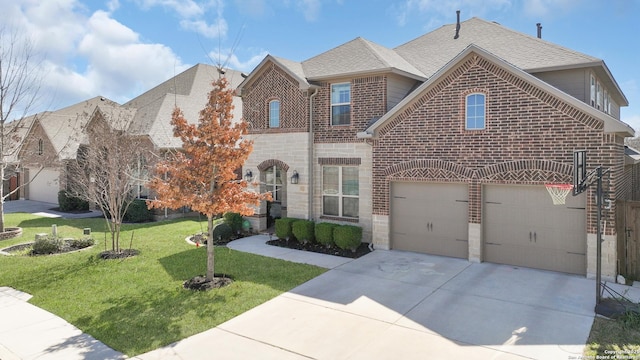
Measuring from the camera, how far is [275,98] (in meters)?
16.6

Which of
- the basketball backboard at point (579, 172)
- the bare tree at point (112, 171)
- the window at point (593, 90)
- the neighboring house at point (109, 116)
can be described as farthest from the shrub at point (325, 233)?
the neighboring house at point (109, 116)

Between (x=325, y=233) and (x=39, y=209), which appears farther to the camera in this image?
(x=39, y=209)

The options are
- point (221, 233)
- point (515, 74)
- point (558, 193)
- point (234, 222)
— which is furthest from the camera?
point (234, 222)

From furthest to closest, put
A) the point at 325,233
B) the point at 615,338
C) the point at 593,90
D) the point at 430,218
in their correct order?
the point at 325,233 < the point at 593,90 < the point at 430,218 < the point at 615,338

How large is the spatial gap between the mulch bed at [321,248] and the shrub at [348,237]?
0.70 feet

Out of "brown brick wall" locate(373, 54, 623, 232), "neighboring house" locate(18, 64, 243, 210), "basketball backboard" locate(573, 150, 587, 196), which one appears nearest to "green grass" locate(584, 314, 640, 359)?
"basketball backboard" locate(573, 150, 587, 196)

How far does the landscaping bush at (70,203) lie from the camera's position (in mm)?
24359

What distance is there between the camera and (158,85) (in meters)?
28.3

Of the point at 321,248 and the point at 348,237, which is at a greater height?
the point at 348,237

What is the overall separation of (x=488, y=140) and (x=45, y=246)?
14.6 metres

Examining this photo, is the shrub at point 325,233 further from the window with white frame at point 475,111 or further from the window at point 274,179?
the window with white frame at point 475,111

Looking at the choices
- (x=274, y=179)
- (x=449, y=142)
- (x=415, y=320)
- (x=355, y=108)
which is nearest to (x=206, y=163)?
(x=415, y=320)

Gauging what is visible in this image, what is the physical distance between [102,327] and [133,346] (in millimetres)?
1228

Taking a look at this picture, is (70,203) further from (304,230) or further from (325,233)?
(325,233)
